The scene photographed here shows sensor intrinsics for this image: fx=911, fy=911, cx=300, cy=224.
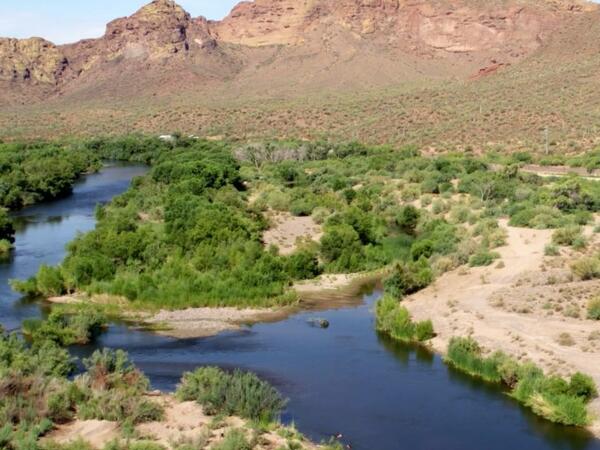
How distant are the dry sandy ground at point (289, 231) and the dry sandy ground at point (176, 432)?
21.8m

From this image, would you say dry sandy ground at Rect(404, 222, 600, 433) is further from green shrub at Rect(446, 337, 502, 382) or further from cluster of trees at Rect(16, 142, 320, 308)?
cluster of trees at Rect(16, 142, 320, 308)

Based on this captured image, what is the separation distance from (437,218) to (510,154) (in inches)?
1047

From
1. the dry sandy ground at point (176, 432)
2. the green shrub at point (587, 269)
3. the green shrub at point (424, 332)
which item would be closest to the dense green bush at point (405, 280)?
the green shrub at point (424, 332)

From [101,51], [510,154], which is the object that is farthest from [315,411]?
[101,51]

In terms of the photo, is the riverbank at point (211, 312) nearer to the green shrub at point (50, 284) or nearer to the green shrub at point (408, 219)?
the green shrub at point (50, 284)

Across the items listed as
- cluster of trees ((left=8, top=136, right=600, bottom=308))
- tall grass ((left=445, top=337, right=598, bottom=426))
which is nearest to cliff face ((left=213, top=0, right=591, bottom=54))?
cluster of trees ((left=8, top=136, right=600, bottom=308))

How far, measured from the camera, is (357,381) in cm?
2759

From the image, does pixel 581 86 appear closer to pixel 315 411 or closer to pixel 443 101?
pixel 443 101

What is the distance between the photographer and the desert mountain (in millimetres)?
123062

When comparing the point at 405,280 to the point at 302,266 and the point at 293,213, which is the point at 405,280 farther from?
the point at 293,213

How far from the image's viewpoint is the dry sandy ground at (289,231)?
46562mm

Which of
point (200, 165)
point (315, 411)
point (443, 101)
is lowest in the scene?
point (315, 411)

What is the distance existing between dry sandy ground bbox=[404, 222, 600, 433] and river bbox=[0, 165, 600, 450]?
6.36ft

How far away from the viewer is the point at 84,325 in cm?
3178
